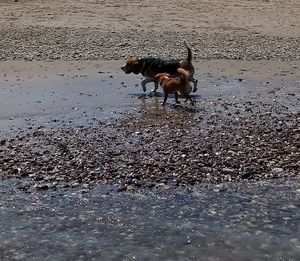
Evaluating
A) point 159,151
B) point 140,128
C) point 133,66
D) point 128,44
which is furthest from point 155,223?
point 128,44

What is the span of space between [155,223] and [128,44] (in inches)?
451

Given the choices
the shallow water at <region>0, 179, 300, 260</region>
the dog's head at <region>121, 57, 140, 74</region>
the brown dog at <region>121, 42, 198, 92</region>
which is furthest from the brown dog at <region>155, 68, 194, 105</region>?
the shallow water at <region>0, 179, 300, 260</region>

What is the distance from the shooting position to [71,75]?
1427 cm

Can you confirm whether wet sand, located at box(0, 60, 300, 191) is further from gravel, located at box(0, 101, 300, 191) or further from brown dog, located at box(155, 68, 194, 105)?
brown dog, located at box(155, 68, 194, 105)

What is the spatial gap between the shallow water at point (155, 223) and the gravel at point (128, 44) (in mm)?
8978

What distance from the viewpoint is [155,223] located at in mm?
6695

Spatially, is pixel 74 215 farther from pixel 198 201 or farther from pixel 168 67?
pixel 168 67

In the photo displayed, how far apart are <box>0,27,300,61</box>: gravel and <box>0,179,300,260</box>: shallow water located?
8.98m

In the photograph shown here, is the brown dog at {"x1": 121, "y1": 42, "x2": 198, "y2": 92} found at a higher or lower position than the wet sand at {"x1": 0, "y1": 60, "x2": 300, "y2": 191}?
higher

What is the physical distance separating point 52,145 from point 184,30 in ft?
37.1

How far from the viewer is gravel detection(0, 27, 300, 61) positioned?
647 inches

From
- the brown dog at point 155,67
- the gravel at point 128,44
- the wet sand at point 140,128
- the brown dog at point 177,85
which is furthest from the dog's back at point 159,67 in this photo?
the gravel at point 128,44

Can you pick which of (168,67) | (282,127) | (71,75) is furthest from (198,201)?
(71,75)

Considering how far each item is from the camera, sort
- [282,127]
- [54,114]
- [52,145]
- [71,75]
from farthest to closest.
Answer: [71,75] → [54,114] → [282,127] → [52,145]
